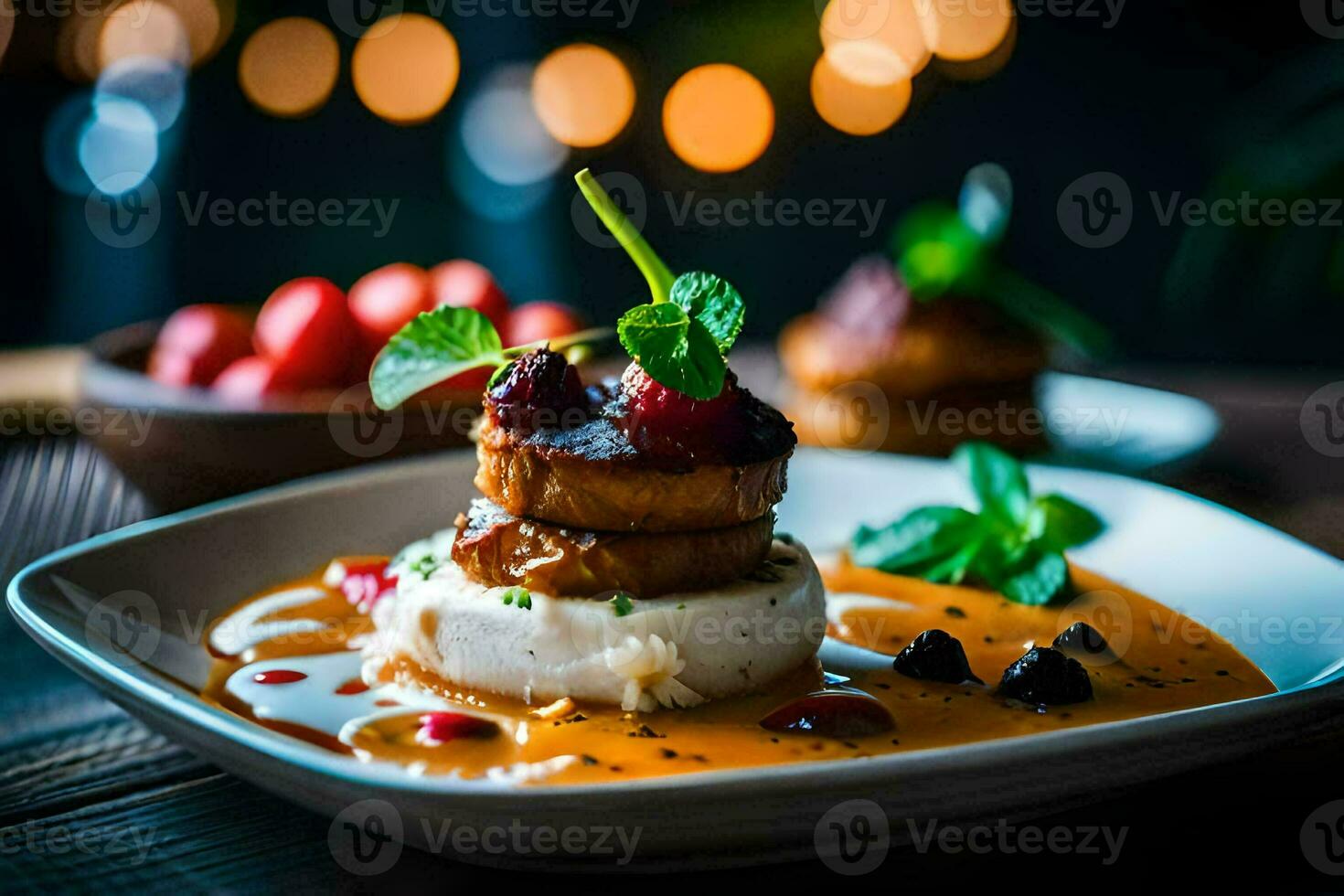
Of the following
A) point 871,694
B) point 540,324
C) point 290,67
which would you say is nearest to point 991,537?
point 871,694

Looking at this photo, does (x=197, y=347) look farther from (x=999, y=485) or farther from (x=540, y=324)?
(x=999, y=485)

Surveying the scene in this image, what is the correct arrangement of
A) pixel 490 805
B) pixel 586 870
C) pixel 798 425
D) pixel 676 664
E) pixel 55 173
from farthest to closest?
1. pixel 55 173
2. pixel 798 425
3. pixel 676 664
4. pixel 586 870
5. pixel 490 805

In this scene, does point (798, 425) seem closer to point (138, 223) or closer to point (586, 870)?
point (586, 870)

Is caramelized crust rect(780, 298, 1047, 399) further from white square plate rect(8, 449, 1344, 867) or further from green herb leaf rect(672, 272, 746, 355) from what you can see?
green herb leaf rect(672, 272, 746, 355)

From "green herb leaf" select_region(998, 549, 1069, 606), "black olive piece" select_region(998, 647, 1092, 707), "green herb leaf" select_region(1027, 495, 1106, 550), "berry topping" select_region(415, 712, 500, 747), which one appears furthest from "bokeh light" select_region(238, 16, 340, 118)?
"black olive piece" select_region(998, 647, 1092, 707)

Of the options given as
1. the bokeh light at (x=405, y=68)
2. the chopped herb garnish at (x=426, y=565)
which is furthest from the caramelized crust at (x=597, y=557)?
the bokeh light at (x=405, y=68)

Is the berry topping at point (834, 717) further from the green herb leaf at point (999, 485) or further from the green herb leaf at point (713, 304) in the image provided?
the green herb leaf at point (999, 485)

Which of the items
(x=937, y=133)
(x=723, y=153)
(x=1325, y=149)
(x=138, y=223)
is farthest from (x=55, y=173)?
(x=1325, y=149)
